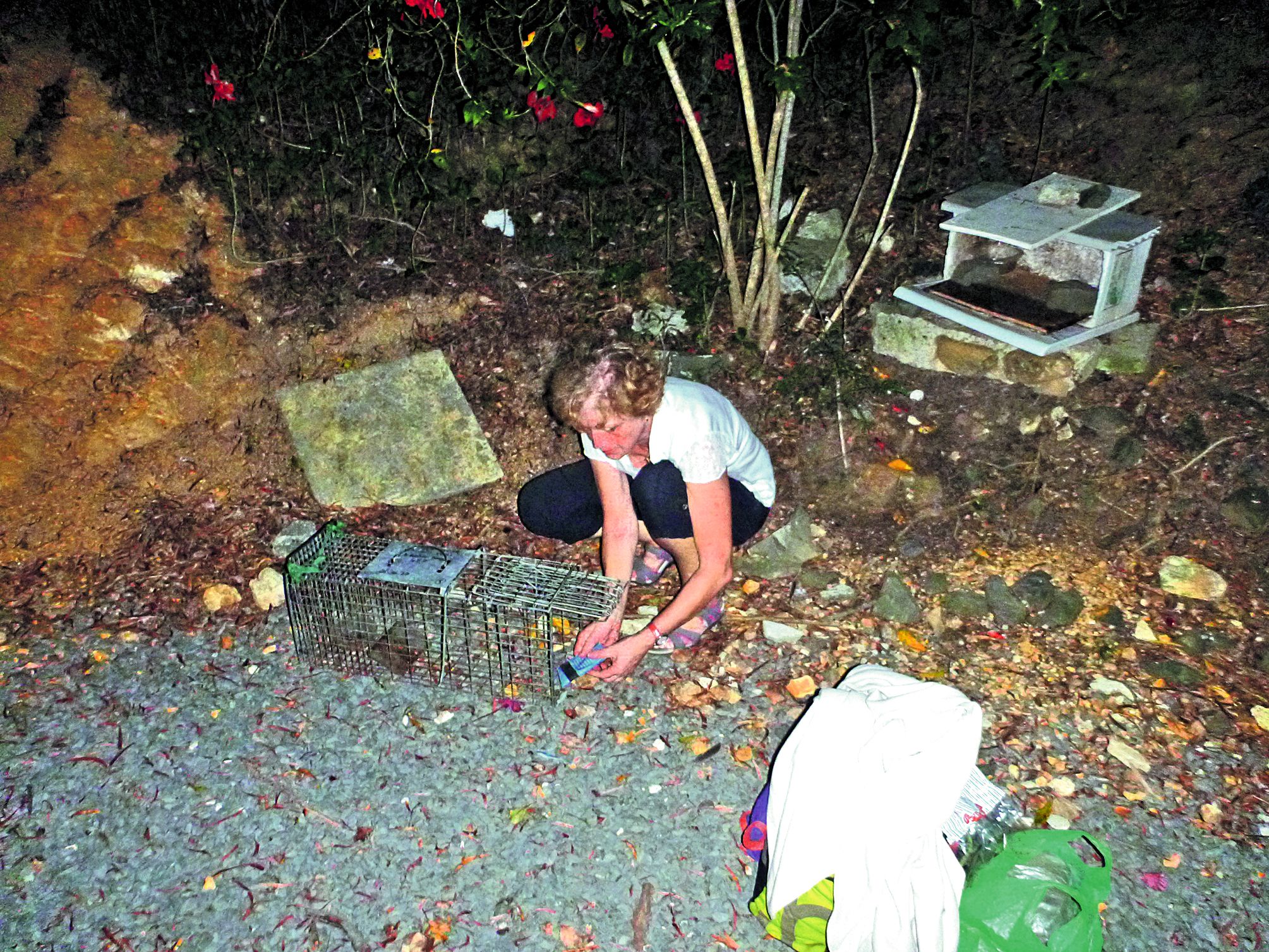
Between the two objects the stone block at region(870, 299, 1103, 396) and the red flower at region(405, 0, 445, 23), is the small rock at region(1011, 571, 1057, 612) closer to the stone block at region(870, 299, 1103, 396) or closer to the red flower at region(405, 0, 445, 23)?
the stone block at region(870, 299, 1103, 396)

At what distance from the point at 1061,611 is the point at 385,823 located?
273cm

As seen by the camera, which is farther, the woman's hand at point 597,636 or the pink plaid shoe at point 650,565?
the pink plaid shoe at point 650,565

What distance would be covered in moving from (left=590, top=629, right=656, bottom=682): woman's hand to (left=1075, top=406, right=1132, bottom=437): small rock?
97.3 inches

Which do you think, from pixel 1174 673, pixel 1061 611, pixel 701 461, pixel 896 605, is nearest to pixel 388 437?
pixel 701 461

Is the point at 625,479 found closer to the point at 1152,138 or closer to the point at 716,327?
the point at 716,327

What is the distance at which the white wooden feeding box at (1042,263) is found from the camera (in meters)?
3.81

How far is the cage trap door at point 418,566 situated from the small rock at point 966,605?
2001 mm

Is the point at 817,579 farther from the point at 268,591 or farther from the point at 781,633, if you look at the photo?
the point at 268,591

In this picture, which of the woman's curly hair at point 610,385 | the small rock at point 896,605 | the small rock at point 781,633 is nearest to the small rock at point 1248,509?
the small rock at point 896,605

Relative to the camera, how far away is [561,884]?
260 centimetres

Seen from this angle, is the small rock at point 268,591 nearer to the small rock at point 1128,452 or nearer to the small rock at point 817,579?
the small rock at point 817,579

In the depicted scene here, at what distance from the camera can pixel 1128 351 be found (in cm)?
418

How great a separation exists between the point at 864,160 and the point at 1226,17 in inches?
84.2

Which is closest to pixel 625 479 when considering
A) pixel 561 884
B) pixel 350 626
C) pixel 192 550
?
pixel 350 626
